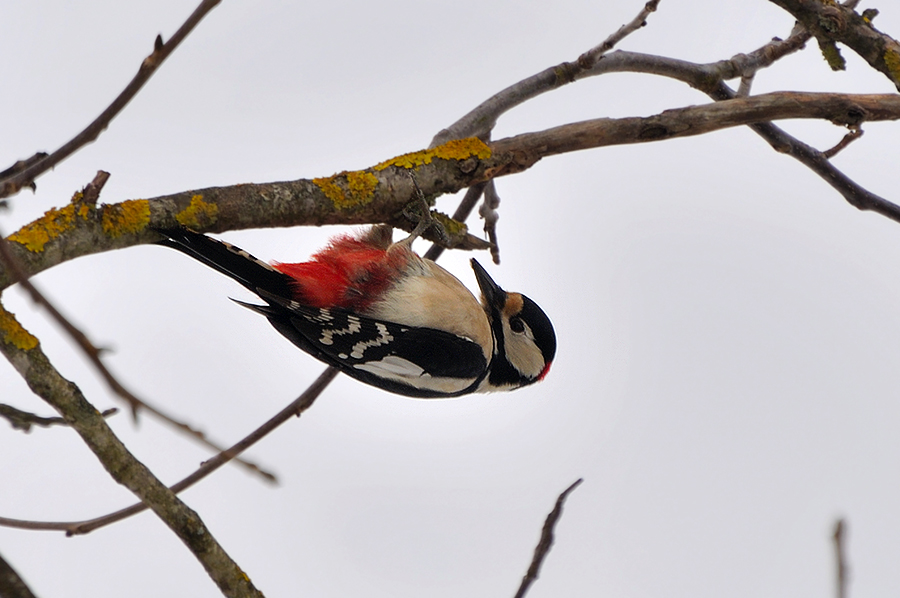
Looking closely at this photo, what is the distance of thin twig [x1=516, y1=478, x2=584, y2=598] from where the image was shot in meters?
1.45

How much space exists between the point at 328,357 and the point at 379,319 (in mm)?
224

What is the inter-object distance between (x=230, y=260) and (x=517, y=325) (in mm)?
1193

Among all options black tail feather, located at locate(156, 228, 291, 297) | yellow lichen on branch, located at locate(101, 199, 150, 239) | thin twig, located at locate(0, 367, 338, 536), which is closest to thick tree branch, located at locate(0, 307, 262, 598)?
thin twig, located at locate(0, 367, 338, 536)

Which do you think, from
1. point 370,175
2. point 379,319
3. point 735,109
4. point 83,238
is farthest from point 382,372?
point 735,109

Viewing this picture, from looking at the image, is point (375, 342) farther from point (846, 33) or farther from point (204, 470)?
point (846, 33)

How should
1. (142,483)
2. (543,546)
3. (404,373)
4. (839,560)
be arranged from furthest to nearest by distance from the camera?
(404,373) < (142,483) < (543,546) < (839,560)

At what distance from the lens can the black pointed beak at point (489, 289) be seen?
3199 mm

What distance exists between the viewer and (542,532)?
1477 millimetres

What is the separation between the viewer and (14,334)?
1.73 m

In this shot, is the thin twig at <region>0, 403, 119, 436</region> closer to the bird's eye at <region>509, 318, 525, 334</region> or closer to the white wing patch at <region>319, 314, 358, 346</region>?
the white wing patch at <region>319, 314, 358, 346</region>

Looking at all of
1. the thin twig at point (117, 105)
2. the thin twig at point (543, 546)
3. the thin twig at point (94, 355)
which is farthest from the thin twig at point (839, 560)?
the thin twig at point (117, 105)

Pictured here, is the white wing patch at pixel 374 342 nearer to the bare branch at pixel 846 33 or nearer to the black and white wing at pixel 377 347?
the black and white wing at pixel 377 347

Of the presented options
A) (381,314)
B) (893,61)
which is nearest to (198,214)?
(381,314)

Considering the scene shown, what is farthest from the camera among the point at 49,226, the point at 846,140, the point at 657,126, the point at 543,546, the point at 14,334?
the point at 846,140
